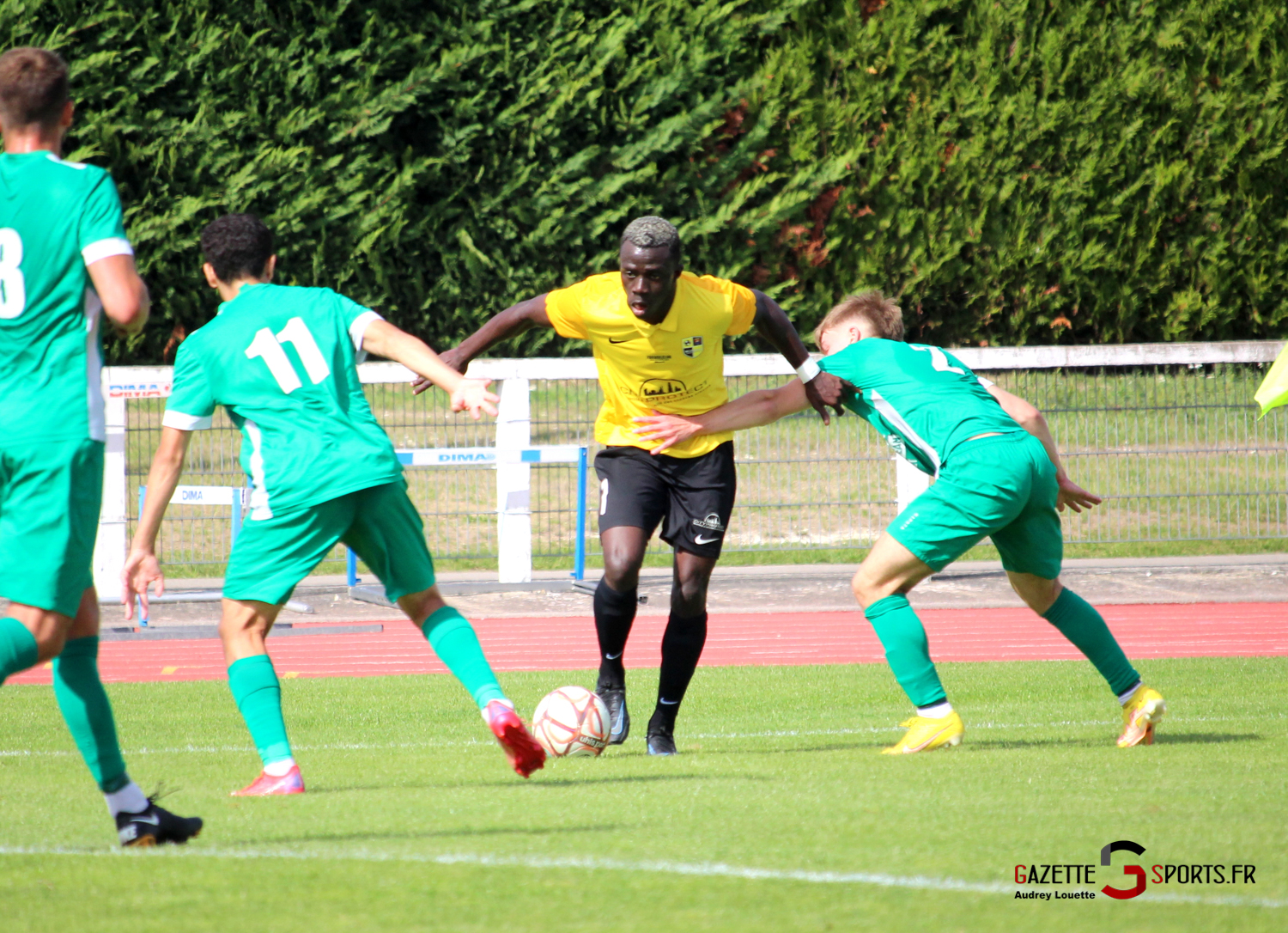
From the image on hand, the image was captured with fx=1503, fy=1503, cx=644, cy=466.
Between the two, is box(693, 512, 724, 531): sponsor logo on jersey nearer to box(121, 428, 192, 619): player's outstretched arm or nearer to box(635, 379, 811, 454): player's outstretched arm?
box(635, 379, 811, 454): player's outstretched arm

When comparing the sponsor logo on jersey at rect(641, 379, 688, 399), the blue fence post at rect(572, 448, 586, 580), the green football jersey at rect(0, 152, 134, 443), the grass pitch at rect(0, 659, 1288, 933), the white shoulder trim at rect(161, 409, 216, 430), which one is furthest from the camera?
the blue fence post at rect(572, 448, 586, 580)

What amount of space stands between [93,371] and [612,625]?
296cm

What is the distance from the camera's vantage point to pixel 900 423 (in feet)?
21.1

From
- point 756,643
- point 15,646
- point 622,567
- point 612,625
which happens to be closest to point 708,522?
point 622,567

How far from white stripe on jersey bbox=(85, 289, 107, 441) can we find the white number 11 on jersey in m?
0.93

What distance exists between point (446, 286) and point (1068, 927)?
16.3 m

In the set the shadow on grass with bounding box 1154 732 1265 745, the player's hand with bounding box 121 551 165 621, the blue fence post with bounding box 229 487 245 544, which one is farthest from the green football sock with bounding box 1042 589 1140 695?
the blue fence post with bounding box 229 487 245 544

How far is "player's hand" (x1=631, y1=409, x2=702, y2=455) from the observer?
6488 millimetres

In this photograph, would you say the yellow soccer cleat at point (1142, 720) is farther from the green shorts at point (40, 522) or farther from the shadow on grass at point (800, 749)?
the green shorts at point (40, 522)

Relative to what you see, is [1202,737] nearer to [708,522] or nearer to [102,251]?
[708,522]

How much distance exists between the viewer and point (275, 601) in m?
5.25

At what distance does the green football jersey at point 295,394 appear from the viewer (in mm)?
5141

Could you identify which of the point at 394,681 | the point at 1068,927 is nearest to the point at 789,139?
the point at 394,681

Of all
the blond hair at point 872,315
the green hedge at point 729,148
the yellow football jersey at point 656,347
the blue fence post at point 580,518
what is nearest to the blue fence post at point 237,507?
the blue fence post at point 580,518
